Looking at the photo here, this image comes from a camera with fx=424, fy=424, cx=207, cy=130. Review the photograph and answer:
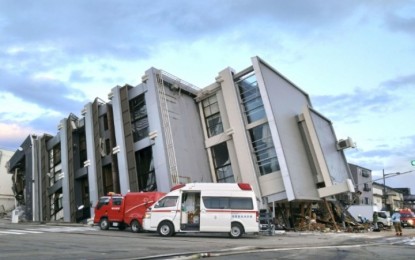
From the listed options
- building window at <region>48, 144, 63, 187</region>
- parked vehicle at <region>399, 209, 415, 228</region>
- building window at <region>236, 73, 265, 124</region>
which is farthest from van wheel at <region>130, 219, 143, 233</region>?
parked vehicle at <region>399, 209, 415, 228</region>

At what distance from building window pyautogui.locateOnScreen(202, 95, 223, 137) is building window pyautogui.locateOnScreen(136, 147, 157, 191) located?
5.75 meters

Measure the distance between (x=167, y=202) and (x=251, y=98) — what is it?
1462 centimetres

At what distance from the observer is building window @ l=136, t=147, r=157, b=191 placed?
33125 mm

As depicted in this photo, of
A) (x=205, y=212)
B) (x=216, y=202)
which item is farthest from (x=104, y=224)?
(x=216, y=202)

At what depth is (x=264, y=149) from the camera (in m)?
32.3

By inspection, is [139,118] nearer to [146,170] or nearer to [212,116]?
[146,170]

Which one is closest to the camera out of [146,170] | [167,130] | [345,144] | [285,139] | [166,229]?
[166,229]

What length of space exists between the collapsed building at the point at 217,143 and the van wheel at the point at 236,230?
8.53m

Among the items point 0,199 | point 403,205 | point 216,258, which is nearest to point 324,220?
point 216,258

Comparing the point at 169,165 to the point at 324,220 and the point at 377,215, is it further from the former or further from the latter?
the point at 377,215

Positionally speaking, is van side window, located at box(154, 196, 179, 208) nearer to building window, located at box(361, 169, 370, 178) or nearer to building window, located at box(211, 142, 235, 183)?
building window, located at box(211, 142, 235, 183)

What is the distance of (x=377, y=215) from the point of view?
35500mm

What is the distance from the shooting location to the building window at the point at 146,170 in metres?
33.1

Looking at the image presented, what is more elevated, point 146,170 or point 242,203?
point 146,170
